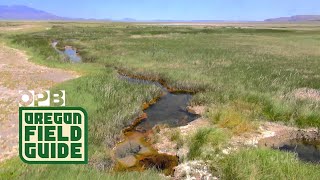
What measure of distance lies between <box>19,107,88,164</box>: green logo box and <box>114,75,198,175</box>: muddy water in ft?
7.49

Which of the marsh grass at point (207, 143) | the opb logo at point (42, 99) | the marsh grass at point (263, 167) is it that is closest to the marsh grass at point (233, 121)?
the marsh grass at point (207, 143)

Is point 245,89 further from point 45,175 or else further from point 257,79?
point 45,175

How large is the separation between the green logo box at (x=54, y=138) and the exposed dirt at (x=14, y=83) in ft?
4.09

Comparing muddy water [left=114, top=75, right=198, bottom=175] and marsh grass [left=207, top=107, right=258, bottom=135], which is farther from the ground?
marsh grass [left=207, top=107, right=258, bottom=135]

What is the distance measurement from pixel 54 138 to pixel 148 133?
6.16 meters

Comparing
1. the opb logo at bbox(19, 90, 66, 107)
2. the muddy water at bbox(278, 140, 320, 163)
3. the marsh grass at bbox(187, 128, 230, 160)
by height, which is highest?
the opb logo at bbox(19, 90, 66, 107)

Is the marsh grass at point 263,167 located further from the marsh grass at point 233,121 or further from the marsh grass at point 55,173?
the marsh grass at point 233,121

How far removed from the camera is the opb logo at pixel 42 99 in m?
17.4

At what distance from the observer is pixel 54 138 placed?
10.2 meters

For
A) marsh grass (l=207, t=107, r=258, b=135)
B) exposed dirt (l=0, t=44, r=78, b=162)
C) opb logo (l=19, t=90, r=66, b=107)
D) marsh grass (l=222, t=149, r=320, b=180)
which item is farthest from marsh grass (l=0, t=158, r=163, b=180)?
opb logo (l=19, t=90, r=66, b=107)

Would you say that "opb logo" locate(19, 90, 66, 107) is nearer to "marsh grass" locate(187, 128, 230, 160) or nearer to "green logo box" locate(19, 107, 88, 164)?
"green logo box" locate(19, 107, 88, 164)

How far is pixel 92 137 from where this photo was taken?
1302cm

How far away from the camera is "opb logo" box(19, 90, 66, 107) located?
1738 cm

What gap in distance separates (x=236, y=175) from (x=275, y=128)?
24.4ft
